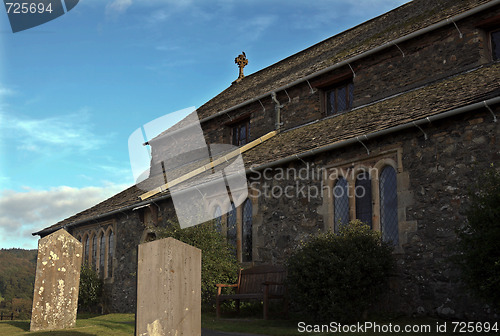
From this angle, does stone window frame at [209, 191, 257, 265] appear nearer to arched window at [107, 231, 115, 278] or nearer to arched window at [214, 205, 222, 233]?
arched window at [214, 205, 222, 233]

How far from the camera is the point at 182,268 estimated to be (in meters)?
7.55

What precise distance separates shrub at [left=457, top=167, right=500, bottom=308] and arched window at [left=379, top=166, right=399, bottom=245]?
9.83 feet

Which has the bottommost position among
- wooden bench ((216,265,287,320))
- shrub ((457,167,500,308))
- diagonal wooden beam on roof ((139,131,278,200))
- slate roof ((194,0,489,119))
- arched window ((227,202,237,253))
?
wooden bench ((216,265,287,320))

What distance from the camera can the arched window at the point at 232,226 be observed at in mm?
15734

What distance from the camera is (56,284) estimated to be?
39.4 feet

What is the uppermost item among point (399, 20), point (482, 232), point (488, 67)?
point (399, 20)

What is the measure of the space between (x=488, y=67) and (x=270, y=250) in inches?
270

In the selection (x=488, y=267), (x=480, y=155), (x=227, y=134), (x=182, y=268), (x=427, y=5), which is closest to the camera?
(x=182, y=268)

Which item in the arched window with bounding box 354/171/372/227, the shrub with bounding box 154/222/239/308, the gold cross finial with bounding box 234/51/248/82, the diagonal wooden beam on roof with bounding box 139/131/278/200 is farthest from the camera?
the gold cross finial with bounding box 234/51/248/82

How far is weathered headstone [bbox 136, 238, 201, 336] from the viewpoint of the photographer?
7094 millimetres

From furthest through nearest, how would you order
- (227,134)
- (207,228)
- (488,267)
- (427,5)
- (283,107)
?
(227,134) → (283,107) → (427,5) → (207,228) → (488,267)

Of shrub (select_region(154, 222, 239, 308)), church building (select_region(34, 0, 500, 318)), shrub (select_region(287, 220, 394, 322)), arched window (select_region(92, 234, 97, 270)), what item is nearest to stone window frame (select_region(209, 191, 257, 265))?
church building (select_region(34, 0, 500, 318))

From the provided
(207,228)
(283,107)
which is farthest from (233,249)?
(283,107)

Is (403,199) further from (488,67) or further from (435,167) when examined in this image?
(488,67)
